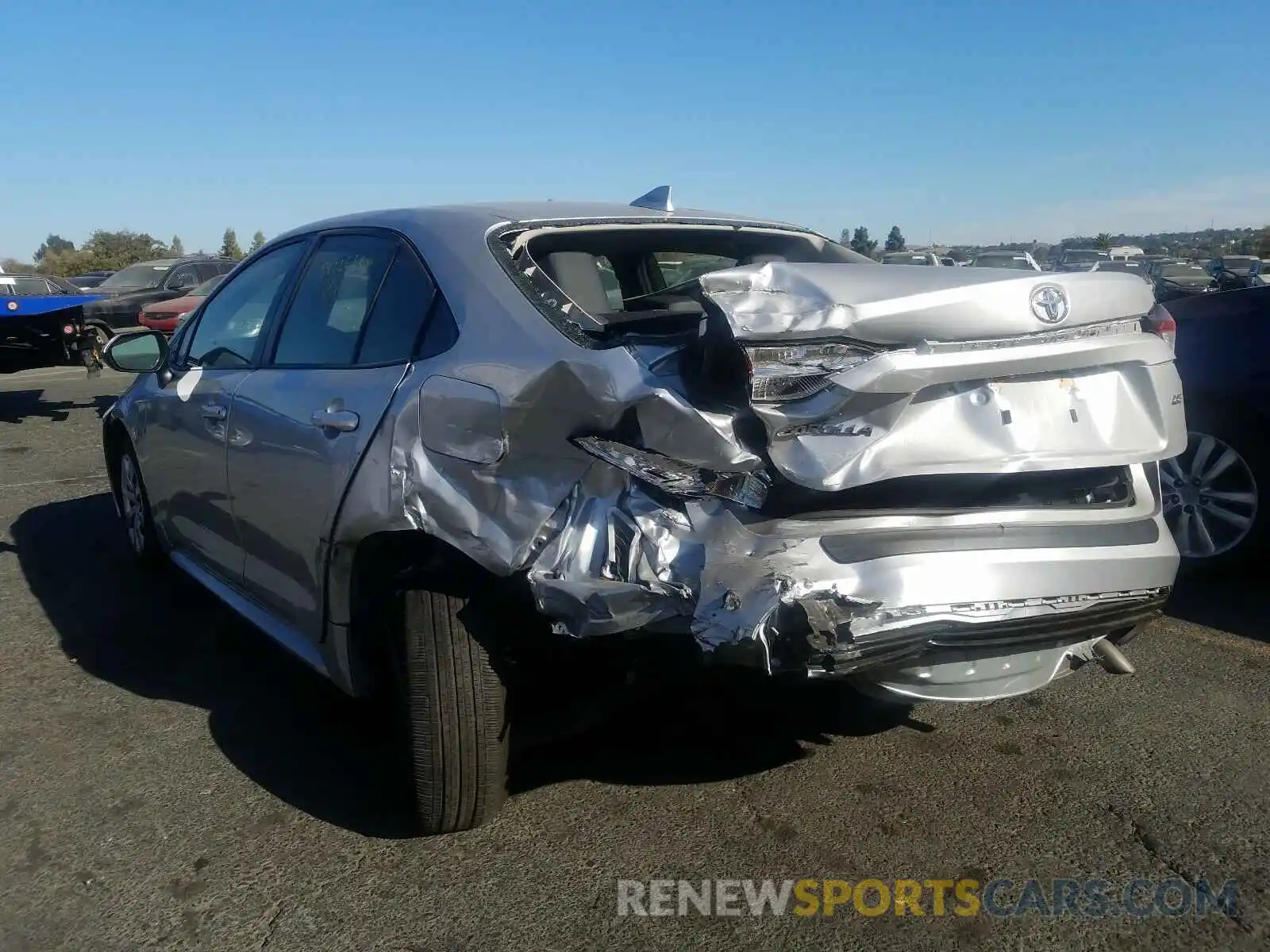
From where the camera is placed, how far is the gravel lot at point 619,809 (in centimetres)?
253

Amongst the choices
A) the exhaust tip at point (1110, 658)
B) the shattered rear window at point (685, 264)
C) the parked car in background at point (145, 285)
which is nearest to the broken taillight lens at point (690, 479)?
the exhaust tip at point (1110, 658)

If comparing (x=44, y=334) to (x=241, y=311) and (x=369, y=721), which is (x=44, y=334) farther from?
(x=369, y=721)

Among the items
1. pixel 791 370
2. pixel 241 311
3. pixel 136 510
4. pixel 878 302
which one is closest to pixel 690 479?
pixel 791 370

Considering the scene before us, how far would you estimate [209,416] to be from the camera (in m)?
3.96

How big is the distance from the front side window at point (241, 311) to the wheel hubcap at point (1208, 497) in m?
3.82

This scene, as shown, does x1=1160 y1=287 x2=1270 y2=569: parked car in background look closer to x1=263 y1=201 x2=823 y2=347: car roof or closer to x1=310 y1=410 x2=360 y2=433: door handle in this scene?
x1=263 y1=201 x2=823 y2=347: car roof

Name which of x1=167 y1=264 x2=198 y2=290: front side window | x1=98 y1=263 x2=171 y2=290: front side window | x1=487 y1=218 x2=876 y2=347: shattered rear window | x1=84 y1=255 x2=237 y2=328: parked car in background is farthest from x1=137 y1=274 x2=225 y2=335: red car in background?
x1=487 y1=218 x2=876 y2=347: shattered rear window

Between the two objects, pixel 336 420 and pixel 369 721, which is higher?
pixel 336 420

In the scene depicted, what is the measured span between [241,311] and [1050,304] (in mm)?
2965

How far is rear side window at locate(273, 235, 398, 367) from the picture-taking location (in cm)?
330

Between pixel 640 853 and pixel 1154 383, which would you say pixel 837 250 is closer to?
pixel 1154 383

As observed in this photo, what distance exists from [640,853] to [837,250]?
7.21 feet

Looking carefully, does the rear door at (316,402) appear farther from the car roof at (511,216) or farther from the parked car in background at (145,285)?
the parked car in background at (145,285)

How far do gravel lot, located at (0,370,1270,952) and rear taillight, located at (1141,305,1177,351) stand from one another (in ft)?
4.15
